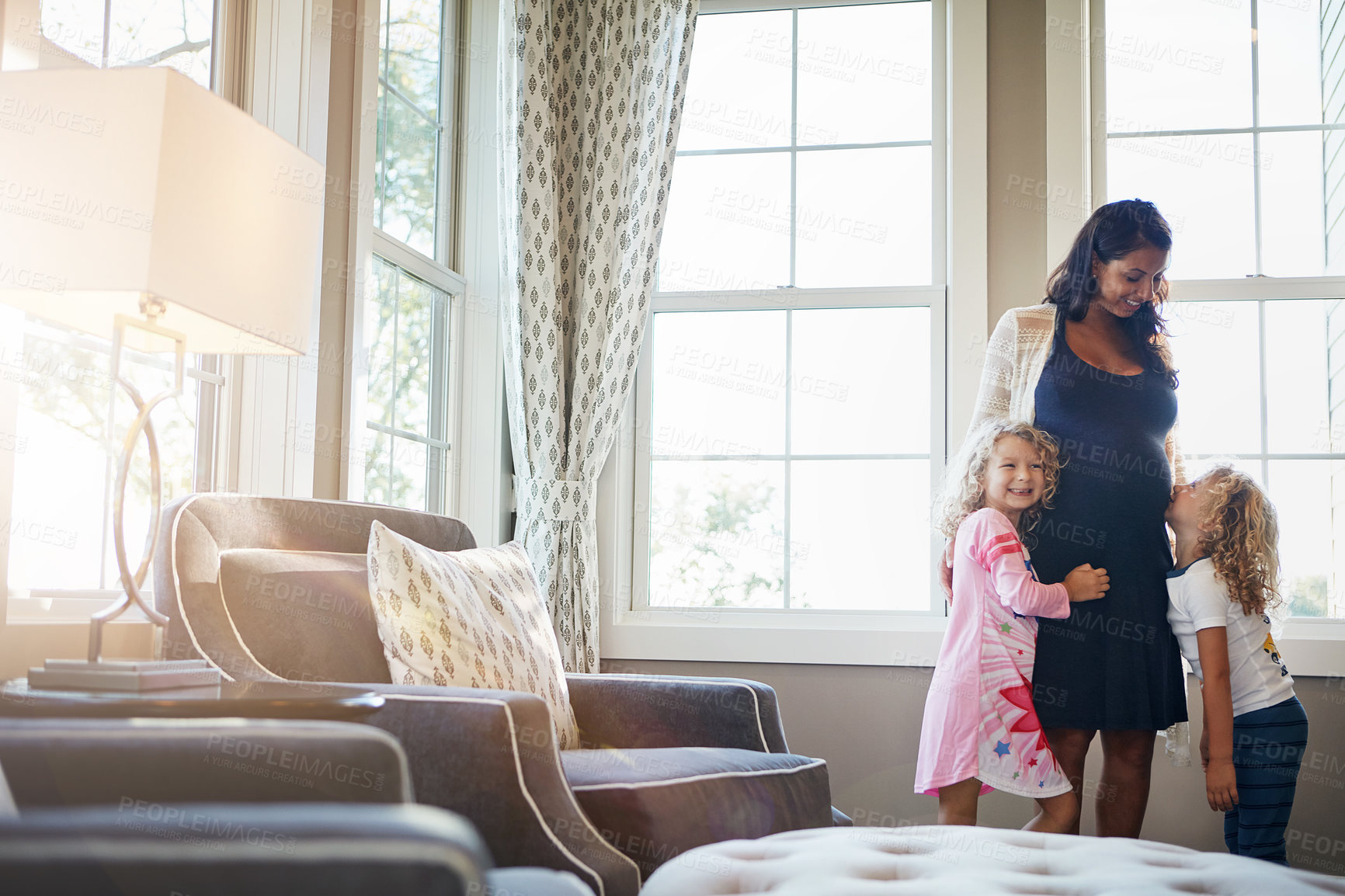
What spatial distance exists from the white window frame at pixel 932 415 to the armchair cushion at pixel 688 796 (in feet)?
4.30

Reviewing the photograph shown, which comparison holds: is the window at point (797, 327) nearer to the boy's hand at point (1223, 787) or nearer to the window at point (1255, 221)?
the window at point (1255, 221)

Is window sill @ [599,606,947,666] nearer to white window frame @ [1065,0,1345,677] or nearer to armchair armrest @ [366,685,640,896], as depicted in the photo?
white window frame @ [1065,0,1345,677]

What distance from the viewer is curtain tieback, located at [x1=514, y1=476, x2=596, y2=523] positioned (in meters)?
3.21

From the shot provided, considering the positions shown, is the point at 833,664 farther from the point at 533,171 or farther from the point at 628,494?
the point at 533,171

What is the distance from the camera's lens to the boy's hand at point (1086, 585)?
7.63 ft

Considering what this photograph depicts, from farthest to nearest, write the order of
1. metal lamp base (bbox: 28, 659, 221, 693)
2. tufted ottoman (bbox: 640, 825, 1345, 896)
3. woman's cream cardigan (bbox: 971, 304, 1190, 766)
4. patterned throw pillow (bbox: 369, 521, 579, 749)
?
woman's cream cardigan (bbox: 971, 304, 1190, 766) → patterned throw pillow (bbox: 369, 521, 579, 749) → metal lamp base (bbox: 28, 659, 221, 693) → tufted ottoman (bbox: 640, 825, 1345, 896)

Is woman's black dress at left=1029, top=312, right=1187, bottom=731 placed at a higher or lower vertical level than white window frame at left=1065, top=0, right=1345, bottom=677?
lower

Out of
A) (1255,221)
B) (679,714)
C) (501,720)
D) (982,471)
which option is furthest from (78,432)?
(1255,221)

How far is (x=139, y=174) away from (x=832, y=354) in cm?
243

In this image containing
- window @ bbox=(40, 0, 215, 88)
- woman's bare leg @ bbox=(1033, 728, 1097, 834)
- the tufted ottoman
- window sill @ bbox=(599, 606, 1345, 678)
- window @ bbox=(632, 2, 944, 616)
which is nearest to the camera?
the tufted ottoman

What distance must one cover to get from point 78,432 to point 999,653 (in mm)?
1844

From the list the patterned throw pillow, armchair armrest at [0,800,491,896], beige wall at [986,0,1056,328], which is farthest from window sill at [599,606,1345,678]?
A: armchair armrest at [0,800,491,896]

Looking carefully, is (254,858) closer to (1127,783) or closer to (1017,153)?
(1127,783)

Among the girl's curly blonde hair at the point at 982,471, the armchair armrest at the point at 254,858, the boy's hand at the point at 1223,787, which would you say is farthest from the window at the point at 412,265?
the armchair armrest at the point at 254,858
